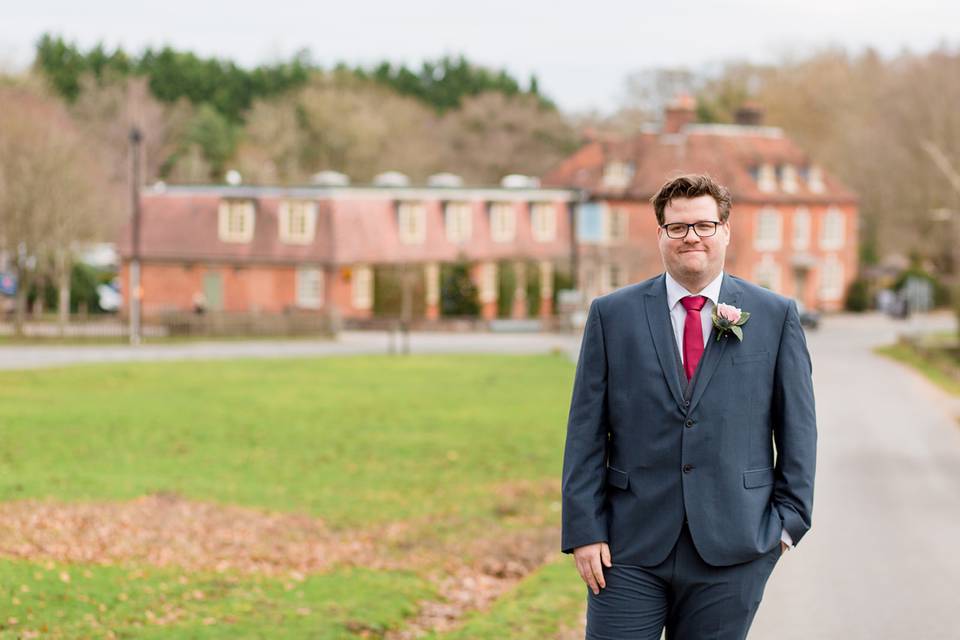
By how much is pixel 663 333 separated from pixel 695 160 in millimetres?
62526

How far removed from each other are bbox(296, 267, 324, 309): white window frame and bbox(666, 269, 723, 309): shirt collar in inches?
2068

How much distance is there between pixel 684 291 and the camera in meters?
5.07

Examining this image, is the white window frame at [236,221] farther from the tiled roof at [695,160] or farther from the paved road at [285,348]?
the tiled roof at [695,160]

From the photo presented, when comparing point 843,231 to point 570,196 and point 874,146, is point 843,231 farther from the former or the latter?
point 570,196

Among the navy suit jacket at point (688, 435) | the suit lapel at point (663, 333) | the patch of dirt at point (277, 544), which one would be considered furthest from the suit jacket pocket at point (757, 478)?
the patch of dirt at point (277, 544)

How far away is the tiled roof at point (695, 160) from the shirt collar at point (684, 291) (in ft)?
197

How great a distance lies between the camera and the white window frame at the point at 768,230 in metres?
68.2

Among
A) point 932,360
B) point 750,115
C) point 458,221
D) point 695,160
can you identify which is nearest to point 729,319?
point 932,360

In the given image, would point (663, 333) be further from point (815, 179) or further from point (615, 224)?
point (815, 179)

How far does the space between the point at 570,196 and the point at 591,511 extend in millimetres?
58400

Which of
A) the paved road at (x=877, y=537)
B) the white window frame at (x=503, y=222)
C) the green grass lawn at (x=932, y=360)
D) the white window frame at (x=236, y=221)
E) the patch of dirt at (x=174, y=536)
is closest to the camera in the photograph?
the paved road at (x=877, y=537)

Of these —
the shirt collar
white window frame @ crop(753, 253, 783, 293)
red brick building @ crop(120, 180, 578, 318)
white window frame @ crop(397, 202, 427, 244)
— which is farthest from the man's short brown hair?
white window frame @ crop(753, 253, 783, 293)

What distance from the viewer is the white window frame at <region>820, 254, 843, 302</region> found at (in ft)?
234

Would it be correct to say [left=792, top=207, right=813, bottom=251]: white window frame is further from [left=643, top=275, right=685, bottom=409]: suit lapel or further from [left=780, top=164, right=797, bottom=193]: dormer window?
[left=643, top=275, right=685, bottom=409]: suit lapel
